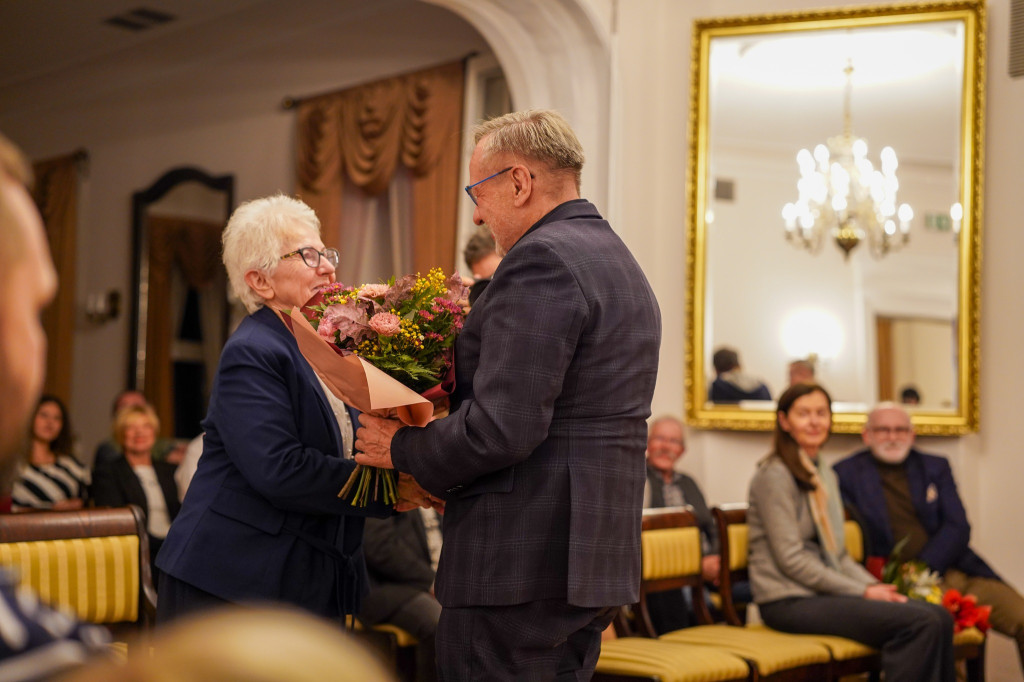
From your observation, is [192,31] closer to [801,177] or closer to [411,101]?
[411,101]

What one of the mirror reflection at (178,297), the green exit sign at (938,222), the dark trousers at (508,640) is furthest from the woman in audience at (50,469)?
the green exit sign at (938,222)

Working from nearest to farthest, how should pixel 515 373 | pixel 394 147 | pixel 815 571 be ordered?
pixel 515 373 < pixel 815 571 < pixel 394 147

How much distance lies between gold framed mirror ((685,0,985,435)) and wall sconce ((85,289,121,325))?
229 inches

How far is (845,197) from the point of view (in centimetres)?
620

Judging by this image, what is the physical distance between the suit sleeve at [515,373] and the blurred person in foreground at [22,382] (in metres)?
1.08

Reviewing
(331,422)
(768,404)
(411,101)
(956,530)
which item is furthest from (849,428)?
(331,422)

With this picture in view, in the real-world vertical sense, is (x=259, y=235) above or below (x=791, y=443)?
above

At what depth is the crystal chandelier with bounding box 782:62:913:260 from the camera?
6.14 metres

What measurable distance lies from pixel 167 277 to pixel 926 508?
6723 millimetres

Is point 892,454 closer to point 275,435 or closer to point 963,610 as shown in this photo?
point 963,610

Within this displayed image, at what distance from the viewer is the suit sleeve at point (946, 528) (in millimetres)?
5344

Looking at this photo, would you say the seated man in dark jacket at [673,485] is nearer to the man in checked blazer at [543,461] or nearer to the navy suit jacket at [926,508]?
the navy suit jacket at [926,508]

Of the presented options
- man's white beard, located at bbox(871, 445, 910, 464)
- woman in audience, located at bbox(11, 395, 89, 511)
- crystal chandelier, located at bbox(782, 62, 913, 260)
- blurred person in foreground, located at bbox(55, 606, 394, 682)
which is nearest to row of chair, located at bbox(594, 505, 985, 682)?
man's white beard, located at bbox(871, 445, 910, 464)

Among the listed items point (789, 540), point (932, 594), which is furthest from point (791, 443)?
point (932, 594)
